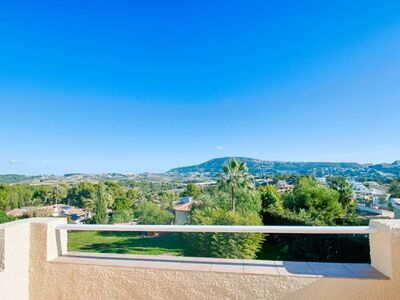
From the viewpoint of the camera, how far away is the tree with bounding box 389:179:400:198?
36628 mm

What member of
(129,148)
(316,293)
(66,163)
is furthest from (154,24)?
(129,148)

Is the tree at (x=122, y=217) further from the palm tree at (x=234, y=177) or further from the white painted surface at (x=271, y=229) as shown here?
the white painted surface at (x=271, y=229)

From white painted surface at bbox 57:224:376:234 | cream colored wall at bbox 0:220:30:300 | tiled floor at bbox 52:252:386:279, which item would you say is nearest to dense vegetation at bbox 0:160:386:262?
cream colored wall at bbox 0:220:30:300

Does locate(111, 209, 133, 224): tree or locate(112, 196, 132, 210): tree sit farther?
locate(112, 196, 132, 210): tree

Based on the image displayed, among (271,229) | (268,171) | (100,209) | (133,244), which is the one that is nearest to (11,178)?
(100,209)

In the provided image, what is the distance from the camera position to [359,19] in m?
8.89

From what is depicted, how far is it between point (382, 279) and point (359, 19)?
1019 centimetres

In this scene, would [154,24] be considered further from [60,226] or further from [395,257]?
[395,257]

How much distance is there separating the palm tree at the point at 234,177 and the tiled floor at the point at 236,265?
63.1 feet

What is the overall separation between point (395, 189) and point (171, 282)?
46320mm

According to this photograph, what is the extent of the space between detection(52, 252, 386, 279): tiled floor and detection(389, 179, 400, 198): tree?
44.3m

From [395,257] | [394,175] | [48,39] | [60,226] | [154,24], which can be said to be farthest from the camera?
[394,175]

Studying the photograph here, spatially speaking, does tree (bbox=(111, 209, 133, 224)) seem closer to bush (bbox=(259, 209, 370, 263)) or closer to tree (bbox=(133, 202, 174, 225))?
tree (bbox=(133, 202, 174, 225))

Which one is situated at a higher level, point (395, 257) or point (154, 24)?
point (154, 24)
